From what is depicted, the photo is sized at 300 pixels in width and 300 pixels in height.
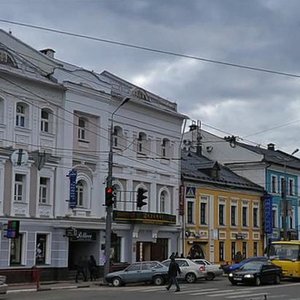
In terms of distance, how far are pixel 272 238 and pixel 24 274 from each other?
29401mm

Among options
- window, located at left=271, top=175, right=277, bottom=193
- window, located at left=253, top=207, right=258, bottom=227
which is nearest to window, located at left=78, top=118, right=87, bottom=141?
window, located at left=253, top=207, right=258, bottom=227

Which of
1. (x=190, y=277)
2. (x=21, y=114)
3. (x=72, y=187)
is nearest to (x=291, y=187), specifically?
(x=190, y=277)

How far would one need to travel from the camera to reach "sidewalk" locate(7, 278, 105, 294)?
3431cm

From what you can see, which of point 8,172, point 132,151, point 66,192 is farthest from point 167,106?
point 8,172

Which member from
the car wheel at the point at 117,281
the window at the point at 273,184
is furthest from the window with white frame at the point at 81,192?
the window at the point at 273,184

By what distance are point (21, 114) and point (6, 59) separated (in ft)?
10.3

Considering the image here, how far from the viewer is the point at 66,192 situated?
41.4 m

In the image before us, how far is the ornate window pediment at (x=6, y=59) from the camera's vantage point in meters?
38.1

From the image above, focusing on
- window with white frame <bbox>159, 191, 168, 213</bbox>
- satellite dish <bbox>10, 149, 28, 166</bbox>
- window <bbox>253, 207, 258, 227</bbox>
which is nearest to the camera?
satellite dish <bbox>10, 149, 28, 166</bbox>

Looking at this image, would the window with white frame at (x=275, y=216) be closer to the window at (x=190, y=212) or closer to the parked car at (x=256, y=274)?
the window at (x=190, y=212)

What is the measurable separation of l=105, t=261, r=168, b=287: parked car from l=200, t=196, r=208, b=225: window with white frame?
55.6 ft

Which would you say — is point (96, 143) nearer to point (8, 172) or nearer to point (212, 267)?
point (8, 172)

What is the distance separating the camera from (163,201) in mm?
50156

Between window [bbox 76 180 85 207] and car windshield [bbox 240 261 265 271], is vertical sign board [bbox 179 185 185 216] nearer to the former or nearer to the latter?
window [bbox 76 180 85 207]
